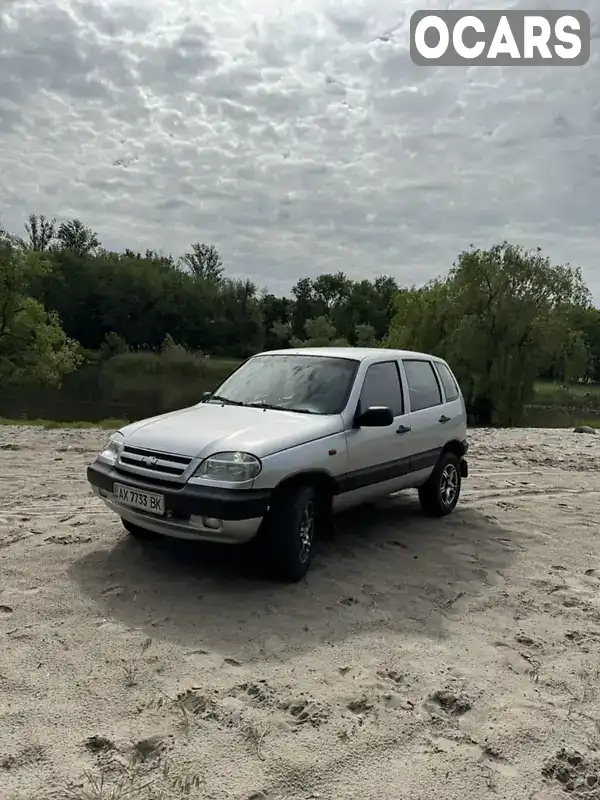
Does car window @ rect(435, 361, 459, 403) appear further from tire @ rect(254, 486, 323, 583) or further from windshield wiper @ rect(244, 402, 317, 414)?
tire @ rect(254, 486, 323, 583)

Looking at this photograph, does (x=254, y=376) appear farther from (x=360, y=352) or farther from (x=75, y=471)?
(x=75, y=471)

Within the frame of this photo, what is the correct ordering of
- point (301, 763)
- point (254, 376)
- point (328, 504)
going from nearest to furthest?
1. point (301, 763)
2. point (328, 504)
3. point (254, 376)

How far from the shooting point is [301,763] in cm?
301

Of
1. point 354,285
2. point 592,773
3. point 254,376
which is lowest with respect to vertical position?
point 592,773

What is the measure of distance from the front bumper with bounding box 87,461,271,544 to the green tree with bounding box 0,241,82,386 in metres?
30.4

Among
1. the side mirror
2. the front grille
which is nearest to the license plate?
the front grille

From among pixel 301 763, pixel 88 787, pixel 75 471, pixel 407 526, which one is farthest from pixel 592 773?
pixel 75 471

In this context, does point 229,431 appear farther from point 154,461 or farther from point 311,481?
point 311,481

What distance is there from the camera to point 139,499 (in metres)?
4.97

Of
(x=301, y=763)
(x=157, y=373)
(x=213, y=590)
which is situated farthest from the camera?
(x=157, y=373)

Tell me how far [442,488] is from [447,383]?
1.25m

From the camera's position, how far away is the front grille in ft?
16.0

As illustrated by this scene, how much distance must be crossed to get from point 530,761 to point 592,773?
0.27 meters

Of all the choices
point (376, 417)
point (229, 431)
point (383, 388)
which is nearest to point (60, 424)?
point (383, 388)
